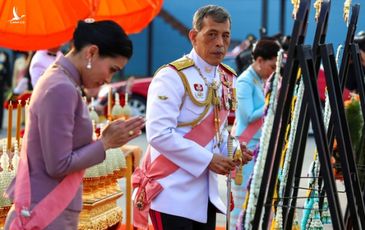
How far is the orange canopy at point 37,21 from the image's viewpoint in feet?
22.3

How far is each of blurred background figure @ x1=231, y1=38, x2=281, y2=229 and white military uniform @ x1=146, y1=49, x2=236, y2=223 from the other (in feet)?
7.51

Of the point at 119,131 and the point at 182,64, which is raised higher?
the point at 182,64

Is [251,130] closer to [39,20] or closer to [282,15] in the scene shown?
[39,20]

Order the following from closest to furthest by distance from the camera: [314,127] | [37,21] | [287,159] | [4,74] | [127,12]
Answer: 1. [314,127]
2. [287,159]
3. [37,21]
4. [127,12]
5. [4,74]

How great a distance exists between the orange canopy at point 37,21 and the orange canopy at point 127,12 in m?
1.05

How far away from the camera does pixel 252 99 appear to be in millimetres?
6992

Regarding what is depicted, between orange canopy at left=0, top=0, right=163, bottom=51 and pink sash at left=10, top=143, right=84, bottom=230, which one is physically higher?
orange canopy at left=0, top=0, right=163, bottom=51

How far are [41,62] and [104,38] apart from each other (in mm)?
4413

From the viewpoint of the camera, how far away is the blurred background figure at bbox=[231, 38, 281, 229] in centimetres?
694

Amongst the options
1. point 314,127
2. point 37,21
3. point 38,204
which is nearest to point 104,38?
point 38,204

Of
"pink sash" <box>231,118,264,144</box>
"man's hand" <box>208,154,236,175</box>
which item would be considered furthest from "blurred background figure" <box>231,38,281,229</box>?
"man's hand" <box>208,154,236,175</box>

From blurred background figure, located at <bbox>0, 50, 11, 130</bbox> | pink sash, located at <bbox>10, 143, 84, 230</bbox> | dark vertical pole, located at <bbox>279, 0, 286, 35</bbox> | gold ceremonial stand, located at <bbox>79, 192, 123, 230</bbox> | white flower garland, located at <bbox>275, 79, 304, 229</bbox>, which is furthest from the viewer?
blurred background figure, located at <bbox>0, 50, 11, 130</bbox>

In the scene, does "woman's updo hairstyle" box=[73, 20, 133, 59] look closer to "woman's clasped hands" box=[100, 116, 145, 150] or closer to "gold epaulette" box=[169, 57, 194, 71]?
"woman's clasped hands" box=[100, 116, 145, 150]

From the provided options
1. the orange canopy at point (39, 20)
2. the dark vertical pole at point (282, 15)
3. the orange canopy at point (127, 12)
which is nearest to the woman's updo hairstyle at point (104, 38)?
the orange canopy at point (39, 20)
